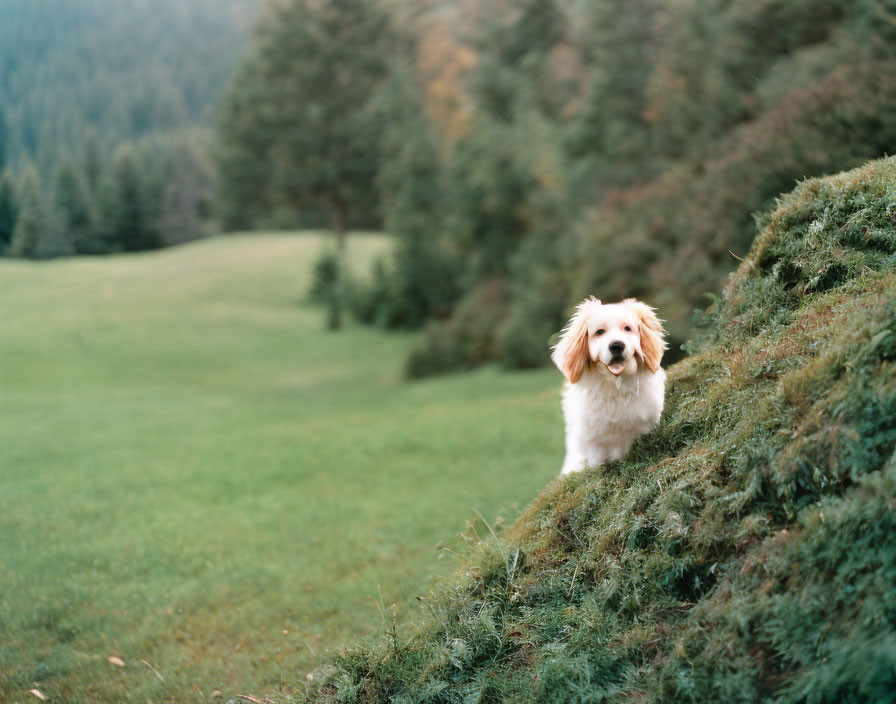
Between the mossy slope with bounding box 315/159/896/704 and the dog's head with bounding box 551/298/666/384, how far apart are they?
0.50 meters

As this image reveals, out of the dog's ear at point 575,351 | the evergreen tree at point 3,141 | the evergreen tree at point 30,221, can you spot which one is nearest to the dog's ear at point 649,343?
the dog's ear at point 575,351

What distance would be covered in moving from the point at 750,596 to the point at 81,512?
8.46m

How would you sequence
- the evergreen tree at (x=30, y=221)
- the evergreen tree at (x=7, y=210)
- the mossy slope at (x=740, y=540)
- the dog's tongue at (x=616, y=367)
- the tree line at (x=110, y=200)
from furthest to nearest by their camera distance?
the tree line at (x=110, y=200) → the evergreen tree at (x=30, y=221) → the evergreen tree at (x=7, y=210) → the dog's tongue at (x=616, y=367) → the mossy slope at (x=740, y=540)

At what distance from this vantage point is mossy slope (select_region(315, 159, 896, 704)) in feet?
10.7

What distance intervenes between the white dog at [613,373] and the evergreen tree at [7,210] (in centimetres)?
1313

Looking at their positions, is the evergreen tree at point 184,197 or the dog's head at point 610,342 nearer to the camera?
the dog's head at point 610,342

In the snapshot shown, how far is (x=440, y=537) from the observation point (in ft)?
26.8

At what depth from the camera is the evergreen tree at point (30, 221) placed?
16.1m

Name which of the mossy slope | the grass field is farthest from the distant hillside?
the mossy slope

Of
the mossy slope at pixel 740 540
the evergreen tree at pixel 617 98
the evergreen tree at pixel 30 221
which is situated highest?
the evergreen tree at pixel 617 98

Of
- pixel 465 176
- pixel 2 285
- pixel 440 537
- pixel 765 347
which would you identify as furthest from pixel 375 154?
pixel 765 347

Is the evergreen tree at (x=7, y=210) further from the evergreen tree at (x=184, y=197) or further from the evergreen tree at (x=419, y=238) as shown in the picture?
the evergreen tree at (x=419, y=238)

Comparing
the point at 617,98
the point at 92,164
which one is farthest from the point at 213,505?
the point at 617,98

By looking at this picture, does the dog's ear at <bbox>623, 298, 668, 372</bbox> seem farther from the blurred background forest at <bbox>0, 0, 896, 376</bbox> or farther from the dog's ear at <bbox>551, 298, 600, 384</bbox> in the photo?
the blurred background forest at <bbox>0, 0, 896, 376</bbox>
